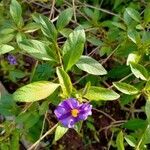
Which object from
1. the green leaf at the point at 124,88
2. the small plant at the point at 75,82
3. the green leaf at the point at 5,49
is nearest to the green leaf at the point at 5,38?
the small plant at the point at 75,82

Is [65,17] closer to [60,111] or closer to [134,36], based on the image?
[134,36]

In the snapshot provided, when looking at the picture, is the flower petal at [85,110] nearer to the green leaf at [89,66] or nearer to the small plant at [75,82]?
the small plant at [75,82]

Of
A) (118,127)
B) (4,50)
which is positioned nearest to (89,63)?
(4,50)

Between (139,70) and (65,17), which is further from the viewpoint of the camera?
(65,17)

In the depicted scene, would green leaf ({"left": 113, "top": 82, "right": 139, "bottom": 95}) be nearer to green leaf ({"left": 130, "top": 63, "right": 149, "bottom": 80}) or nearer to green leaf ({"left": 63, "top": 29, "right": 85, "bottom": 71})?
green leaf ({"left": 130, "top": 63, "right": 149, "bottom": 80})

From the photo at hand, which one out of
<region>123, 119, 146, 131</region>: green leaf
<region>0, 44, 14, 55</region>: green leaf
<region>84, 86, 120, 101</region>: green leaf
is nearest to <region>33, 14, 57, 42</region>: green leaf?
<region>0, 44, 14, 55</region>: green leaf

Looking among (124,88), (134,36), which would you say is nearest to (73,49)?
(124,88)

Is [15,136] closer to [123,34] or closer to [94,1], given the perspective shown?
[123,34]
